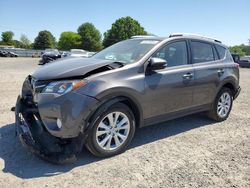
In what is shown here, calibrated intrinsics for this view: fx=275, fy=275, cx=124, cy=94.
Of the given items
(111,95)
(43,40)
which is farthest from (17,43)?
(111,95)

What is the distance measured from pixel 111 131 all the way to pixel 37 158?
107 centimetres

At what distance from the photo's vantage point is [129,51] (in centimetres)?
460

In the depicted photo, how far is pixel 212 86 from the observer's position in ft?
17.3

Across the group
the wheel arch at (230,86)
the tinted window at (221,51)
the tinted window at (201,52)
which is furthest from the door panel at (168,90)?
the tinted window at (221,51)

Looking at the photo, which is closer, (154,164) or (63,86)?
(63,86)

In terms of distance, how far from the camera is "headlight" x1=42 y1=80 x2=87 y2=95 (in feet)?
11.5

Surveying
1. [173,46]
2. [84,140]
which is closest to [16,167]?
[84,140]

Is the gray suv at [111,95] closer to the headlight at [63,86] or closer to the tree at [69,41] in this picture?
the headlight at [63,86]

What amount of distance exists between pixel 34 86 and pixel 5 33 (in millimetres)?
120618

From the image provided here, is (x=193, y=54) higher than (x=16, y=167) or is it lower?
higher

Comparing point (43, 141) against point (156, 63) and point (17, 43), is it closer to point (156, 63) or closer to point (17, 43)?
point (156, 63)

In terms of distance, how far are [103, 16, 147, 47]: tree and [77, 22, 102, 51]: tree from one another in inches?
281

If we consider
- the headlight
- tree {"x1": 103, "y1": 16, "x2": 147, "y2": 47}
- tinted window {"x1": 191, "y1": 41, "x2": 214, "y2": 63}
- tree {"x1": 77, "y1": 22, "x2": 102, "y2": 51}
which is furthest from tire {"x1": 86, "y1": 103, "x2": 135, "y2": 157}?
tree {"x1": 77, "y1": 22, "x2": 102, "y2": 51}

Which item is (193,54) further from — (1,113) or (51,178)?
(1,113)
